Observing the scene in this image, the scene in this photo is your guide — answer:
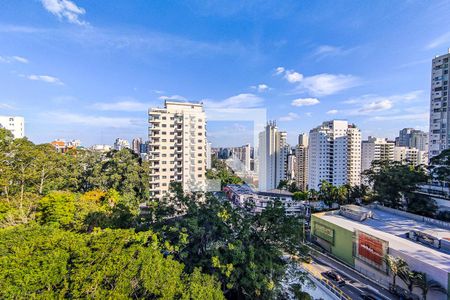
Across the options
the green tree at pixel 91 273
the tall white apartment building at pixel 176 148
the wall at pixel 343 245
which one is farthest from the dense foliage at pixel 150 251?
the tall white apartment building at pixel 176 148

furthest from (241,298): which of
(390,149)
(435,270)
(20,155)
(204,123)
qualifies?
(390,149)

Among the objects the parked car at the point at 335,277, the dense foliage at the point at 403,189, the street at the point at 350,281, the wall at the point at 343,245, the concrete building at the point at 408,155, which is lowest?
the street at the point at 350,281

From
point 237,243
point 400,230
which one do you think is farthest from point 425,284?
point 237,243

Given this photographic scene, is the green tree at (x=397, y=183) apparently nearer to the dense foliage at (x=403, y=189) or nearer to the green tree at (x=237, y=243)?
the dense foliage at (x=403, y=189)

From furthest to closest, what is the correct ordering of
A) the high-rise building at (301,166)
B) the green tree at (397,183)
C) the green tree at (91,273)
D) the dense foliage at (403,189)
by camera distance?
1. the high-rise building at (301,166)
2. the green tree at (397,183)
3. the dense foliage at (403,189)
4. the green tree at (91,273)

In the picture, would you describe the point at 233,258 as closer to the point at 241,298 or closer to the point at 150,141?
the point at 241,298

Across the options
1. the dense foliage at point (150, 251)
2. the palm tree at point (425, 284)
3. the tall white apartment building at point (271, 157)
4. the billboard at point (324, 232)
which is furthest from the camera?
the tall white apartment building at point (271, 157)

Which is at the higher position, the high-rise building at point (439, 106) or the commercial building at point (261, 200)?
the high-rise building at point (439, 106)
